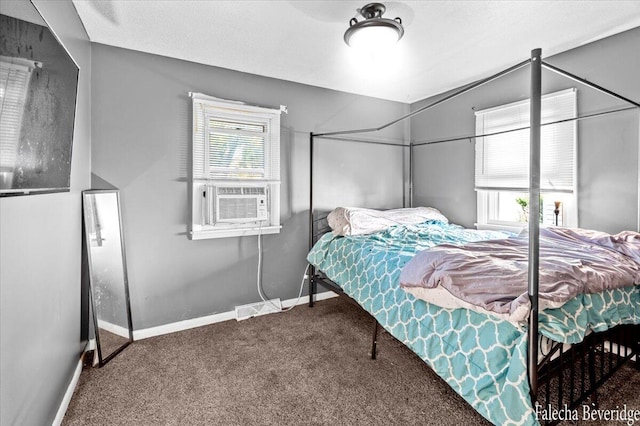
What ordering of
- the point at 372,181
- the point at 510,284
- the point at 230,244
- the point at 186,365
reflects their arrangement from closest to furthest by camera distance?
the point at 510,284 → the point at 186,365 → the point at 230,244 → the point at 372,181

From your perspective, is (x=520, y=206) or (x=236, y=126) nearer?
(x=236, y=126)

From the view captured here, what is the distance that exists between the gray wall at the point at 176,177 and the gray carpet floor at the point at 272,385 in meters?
0.45

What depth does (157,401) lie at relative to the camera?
1877 millimetres

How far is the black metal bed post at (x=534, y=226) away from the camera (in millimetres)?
1250

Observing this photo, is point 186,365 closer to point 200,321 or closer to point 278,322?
point 200,321

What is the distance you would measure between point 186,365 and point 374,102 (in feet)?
11.0

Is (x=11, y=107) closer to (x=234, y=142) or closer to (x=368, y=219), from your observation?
(x=234, y=142)

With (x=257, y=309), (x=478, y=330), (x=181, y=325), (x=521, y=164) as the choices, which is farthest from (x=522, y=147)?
(x=181, y=325)

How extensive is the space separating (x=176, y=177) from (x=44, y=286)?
4.74ft

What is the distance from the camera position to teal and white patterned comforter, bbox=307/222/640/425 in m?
1.29

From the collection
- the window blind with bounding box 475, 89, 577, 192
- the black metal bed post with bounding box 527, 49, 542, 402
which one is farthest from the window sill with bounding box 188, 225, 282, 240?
the black metal bed post with bounding box 527, 49, 542, 402

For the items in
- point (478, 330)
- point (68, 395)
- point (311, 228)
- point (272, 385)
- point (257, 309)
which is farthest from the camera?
point (311, 228)

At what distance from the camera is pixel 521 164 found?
10.0ft

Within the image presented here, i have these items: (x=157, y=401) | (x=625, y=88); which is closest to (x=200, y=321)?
(x=157, y=401)
